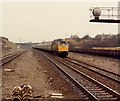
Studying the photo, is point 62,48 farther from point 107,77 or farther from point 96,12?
point 107,77

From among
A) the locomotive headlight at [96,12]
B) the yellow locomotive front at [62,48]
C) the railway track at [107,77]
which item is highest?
the locomotive headlight at [96,12]

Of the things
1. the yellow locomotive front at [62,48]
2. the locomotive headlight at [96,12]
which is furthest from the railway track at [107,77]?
the yellow locomotive front at [62,48]

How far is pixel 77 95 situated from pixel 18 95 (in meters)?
2.87

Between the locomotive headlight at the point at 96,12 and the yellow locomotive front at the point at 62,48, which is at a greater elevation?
the locomotive headlight at the point at 96,12

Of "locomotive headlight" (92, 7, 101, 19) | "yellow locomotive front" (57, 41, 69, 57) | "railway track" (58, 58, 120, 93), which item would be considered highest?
"locomotive headlight" (92, 7, 101, 19)

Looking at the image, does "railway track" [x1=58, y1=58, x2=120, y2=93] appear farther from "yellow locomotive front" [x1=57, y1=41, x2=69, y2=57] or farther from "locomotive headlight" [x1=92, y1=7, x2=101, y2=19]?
"yellow locomotive front" [x1=57, y1=41, x2=69, y2=57]

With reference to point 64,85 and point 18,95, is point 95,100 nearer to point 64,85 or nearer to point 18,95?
point 18,95

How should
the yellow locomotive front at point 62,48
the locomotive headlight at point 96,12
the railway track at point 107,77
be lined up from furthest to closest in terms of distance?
the yellow locomotive front at point 62,48 < the locomotive headlight at point 96,12 < the railway track at point 107,77

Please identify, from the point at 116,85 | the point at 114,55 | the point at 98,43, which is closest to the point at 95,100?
the point at 116,85

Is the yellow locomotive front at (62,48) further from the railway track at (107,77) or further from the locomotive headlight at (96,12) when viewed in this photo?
the locomotive headlight at (96,12)

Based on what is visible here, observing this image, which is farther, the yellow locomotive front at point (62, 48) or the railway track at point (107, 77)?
the yellow locomotive front at point (62, 48)

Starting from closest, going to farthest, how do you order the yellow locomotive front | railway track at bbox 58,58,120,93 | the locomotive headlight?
railway track at bbox 58,58,120,93 < the locomotive headlight < the yellow locomotive front

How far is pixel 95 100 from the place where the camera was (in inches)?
405

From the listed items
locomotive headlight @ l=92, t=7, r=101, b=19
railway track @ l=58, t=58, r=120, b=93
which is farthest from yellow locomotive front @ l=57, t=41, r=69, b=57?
locomotive headlight @ l=92, t=7, r=101, b=19
